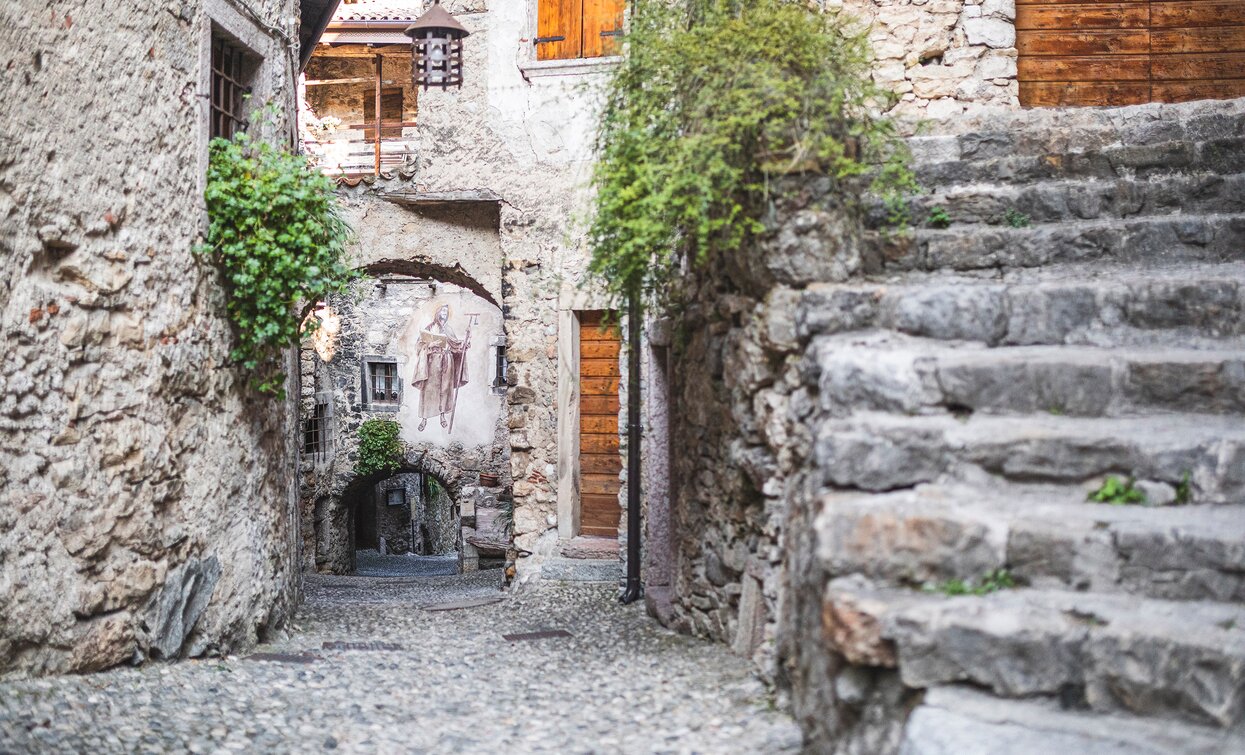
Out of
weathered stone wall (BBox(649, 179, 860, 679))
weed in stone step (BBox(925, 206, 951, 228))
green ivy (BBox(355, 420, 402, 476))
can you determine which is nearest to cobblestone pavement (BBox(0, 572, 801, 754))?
weathered stone wall (BBox(649, 179, 860, 679))

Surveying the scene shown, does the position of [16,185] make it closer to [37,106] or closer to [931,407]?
[37,106]

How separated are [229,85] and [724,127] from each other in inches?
125

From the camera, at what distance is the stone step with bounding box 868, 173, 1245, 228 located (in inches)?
162

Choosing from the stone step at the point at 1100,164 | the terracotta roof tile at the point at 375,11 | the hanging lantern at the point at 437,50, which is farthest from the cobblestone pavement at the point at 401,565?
the stone step at the point at 1100,164

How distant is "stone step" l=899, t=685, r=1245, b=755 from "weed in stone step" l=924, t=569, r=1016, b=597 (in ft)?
0.76

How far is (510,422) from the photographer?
9.70m

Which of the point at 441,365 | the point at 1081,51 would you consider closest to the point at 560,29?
the point at 1081,51

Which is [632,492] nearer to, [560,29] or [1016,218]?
[1016,218]

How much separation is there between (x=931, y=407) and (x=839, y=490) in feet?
1.31

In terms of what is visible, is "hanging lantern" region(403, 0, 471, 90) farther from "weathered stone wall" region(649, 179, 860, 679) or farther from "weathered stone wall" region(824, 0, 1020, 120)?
"weathered stone wall" region(649, 179, 860, 679)

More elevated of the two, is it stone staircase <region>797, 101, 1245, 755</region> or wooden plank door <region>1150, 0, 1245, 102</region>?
wooden plank door <region>1150, 0, 1245, 102</region>

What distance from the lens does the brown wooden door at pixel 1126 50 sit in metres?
5.94

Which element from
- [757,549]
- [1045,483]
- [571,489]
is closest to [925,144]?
[757,549]

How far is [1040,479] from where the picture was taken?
8.79 ft
